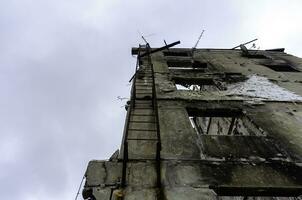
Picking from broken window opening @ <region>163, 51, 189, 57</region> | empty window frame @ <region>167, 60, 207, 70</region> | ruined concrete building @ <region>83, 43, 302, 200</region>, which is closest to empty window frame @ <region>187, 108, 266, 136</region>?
ruined concrete building @ <region>83, 43, 302, 200</region>

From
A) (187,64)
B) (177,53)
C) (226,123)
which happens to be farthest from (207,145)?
(177,53)

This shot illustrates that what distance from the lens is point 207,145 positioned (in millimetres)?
6027

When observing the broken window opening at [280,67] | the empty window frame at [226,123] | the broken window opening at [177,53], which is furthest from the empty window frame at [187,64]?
the broken window opening at [280,67]

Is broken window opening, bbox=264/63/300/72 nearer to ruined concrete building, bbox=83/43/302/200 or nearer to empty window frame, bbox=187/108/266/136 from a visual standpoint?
ruined concrete building, bbox=83/43/302/200

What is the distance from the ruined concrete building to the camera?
4.85 meters

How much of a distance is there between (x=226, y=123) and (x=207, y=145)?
488 cm

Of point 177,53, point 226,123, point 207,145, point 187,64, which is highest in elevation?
point 177,53

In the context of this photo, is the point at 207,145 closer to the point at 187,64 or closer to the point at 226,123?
the point at 226,123

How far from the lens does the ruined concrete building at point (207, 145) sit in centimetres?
485

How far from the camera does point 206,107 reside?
7988 millimetres

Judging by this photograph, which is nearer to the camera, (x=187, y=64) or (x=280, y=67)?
(x=280, y=67)

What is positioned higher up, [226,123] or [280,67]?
[280,67]

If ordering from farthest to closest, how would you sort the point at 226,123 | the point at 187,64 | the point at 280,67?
the point at 187,64 < the point at 280,67 < the point at 226,123

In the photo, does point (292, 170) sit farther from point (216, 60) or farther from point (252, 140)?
point (216, 60)
